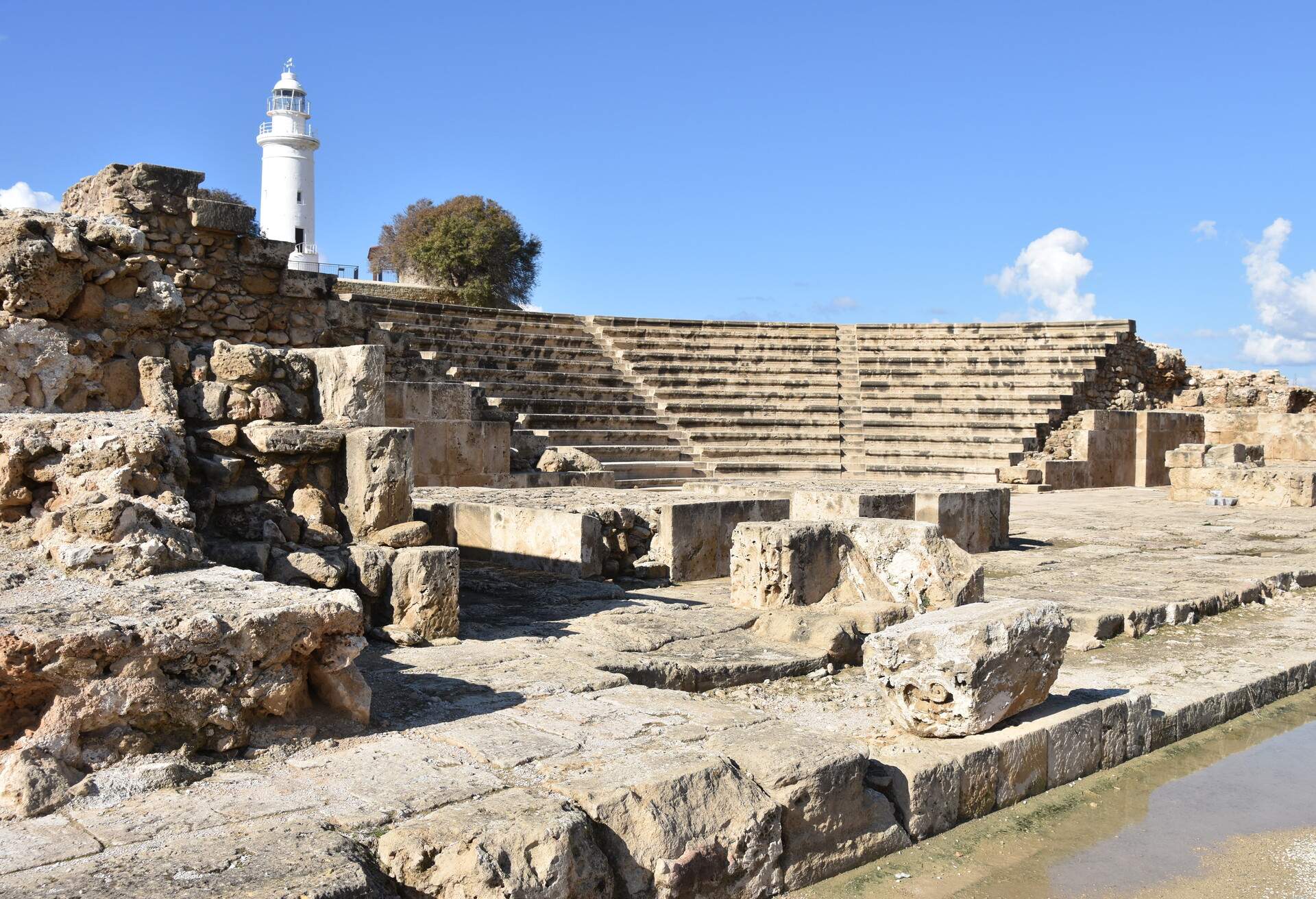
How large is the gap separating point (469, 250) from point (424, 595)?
33.6 meters

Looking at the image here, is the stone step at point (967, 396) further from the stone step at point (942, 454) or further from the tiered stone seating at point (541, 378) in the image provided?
the tiered stone seating at point (541, 378)

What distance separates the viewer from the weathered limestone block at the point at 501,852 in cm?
273

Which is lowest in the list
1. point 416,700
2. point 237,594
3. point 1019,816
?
point 1019,816

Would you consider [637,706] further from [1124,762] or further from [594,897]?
[1124,762]

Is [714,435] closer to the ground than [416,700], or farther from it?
farther from it

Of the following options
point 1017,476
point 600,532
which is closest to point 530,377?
point 1017,476

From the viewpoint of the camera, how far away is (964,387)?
64.6ft

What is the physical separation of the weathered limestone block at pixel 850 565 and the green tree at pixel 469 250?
30825 mm

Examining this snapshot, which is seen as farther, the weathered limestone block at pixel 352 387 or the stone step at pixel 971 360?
the stone step at pixel 971 360

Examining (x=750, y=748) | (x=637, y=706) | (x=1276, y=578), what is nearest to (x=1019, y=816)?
(x=750, y=748)

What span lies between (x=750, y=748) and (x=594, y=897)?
30.6 inches

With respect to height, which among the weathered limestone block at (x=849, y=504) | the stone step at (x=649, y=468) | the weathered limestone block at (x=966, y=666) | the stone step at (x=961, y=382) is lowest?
the weathered limestone block at (x=966, y=666)

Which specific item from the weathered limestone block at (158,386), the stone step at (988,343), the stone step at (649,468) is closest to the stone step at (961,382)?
the stone step at (988,343)

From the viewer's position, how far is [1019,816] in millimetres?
4020
